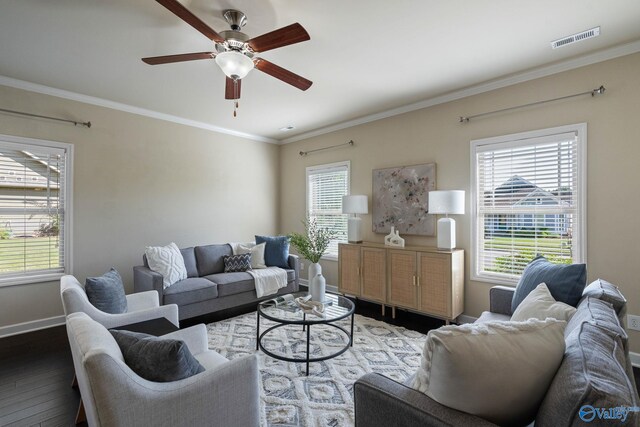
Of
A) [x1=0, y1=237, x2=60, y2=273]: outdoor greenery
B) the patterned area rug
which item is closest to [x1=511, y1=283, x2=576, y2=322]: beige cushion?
the patterned area rug

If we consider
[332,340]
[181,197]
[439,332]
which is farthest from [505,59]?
Result: [181,197]

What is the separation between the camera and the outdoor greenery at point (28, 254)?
131 inches

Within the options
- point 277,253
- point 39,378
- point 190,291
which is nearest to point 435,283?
point 277,253

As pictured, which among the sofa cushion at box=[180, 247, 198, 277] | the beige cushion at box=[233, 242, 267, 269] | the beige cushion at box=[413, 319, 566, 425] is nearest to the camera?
the beige cushion at box=[413, 319, 566, 425]

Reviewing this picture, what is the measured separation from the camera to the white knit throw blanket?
4102mm

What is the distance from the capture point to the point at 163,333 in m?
1.93

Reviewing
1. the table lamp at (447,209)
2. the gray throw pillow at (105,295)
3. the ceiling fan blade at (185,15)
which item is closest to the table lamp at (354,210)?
the table lamp at (447,209)

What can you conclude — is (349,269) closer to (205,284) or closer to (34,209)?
(205,284)

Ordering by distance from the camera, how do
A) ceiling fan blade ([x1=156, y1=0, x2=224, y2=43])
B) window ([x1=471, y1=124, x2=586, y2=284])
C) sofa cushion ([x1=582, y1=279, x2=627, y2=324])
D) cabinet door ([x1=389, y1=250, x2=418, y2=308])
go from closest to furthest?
1. sofa cushion ([x1=582, y1=279, x2=627, y2=324])
2. ceiling fan blade ([x1=156, y1=0, x2=224, y2=43])
3. window ([x1=471, y1=124, x2=586, y2=284])
4. cabinet door ([x1=389, y1=250, x2=418, y2=308])

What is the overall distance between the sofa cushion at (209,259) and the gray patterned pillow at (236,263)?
109 mm

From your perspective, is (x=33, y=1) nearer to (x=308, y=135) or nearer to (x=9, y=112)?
(x=9, y=112)

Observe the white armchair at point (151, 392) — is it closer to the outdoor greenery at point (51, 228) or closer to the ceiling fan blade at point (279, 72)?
the ceiling fan blade at point (279, 72)

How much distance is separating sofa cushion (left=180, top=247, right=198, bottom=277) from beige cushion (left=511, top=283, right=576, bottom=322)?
374 cm

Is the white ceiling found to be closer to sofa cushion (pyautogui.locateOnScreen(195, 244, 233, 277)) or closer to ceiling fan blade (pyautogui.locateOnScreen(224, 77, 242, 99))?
ceiling fan blade (pyautogui.locateOnScreen(224, 77, 242, 99))
